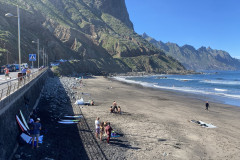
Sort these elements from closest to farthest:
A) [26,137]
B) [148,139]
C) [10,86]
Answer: [10,86] < [26,137] < [148,139]

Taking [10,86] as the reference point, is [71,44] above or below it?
above

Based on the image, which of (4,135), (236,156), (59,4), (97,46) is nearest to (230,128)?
(236,156)

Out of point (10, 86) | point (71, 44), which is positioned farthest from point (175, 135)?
point (71, 44)

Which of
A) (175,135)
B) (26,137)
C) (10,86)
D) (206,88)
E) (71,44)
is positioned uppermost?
(71,44)

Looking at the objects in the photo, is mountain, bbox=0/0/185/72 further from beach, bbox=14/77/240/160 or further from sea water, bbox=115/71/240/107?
beach, bbox=14/77/240/160

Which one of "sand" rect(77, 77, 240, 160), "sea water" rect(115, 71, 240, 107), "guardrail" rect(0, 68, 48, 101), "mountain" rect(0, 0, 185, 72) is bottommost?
"sand" rect(77, 77, 240, 160)

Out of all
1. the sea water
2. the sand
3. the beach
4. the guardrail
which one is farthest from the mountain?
the sand

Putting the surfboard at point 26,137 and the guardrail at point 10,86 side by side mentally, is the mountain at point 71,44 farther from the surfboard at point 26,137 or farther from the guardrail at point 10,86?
the surfboard at point 26,137

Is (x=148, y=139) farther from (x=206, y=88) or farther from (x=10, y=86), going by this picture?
(x=206, y=88)

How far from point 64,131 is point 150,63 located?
16411cm

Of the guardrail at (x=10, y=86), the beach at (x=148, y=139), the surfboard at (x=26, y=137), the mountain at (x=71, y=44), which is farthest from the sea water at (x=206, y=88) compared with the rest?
the mountain at (x=71, y=44)

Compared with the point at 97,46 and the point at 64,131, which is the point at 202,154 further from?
the point at 97,46

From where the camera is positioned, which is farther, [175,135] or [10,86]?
[175,135]

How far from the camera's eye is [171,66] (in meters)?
191
